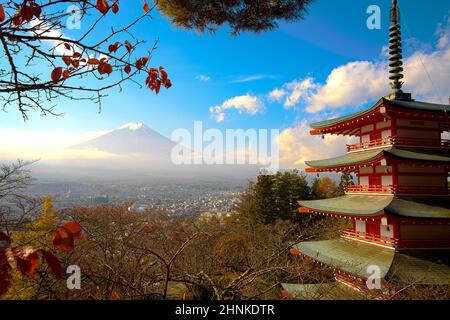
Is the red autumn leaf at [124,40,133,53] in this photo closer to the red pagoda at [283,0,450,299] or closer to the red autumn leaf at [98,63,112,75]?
the red autumn leaf at [98,63,112,75]

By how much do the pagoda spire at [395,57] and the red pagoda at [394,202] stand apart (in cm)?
3

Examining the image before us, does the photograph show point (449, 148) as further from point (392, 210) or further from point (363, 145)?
point (392, 210)

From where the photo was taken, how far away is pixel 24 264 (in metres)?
1.55

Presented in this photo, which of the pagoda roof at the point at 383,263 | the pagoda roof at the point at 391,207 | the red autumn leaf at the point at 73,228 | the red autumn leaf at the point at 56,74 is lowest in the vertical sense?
the pagoda roof at the point at 383,263

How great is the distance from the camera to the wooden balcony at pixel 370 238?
968 centimetres

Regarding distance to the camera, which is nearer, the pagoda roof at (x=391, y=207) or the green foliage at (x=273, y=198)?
the pagoda roof at (x=391, y=207)

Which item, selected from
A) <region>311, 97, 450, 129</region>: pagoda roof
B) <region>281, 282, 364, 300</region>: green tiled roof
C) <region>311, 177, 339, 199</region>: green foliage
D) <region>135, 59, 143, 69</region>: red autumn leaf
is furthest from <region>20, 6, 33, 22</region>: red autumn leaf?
<region>311, 177, 339, 199</region>: green foliage

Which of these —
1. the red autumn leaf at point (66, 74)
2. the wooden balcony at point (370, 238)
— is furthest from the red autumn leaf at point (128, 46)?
the wooden balcony at point (370, 238)

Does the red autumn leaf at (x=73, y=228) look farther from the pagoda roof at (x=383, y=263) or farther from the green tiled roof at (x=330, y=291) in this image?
the green tiled roof at (x=330, y=291)

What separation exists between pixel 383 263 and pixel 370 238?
184 cm

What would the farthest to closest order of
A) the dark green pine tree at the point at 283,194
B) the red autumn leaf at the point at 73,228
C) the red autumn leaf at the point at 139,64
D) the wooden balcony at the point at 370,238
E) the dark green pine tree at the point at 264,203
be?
the dark green pine tree at the point at 283,194, the dark green pine tree at the point at 264,203, the wooden balcony at the point at 370,238, the red autumn leaf at the point at 139,64, the red autumn leaf at the point at 73,228

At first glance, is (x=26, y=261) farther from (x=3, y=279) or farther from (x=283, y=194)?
(x=283, y=194)

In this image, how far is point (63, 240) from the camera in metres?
1.62

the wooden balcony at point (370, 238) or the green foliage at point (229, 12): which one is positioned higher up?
the green foliage at point (229, 12)
